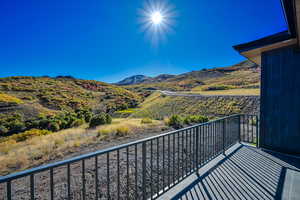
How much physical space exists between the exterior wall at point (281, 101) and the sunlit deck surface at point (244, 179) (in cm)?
39

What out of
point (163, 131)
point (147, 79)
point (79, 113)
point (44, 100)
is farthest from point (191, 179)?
point (147, 79)

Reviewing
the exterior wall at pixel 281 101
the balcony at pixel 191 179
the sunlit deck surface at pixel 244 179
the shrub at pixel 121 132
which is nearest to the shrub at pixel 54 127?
the shrub at pixel 121 132

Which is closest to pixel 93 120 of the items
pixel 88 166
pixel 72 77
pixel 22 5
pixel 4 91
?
pixel 88 166

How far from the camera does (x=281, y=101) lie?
3420 mm

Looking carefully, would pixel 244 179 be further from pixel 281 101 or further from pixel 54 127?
pixel 54 127

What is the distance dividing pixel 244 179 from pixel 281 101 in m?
2.25

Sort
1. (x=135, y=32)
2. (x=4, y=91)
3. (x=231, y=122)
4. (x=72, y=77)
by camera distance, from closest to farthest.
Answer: (x=231, y=122)
(x=135, y=32)
(x=4, y=91)
(x=72, y=77)

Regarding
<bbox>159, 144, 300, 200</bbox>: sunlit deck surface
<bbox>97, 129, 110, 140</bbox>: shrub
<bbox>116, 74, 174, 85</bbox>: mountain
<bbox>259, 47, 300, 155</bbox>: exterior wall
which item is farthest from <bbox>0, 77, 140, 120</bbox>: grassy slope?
<bbox>116, 74, 174, 85</bbox>: mountain

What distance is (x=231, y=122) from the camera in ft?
12.9

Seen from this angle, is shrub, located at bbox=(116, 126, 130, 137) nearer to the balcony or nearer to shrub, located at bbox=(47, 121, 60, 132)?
the balcony

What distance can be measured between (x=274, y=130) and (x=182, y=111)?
12.0 m

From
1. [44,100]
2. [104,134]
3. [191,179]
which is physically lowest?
[104,134]

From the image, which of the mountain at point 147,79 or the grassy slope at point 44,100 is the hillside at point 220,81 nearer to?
the grassy slope at point 44,100

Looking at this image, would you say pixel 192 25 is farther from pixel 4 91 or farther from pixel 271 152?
pixel 4 91
